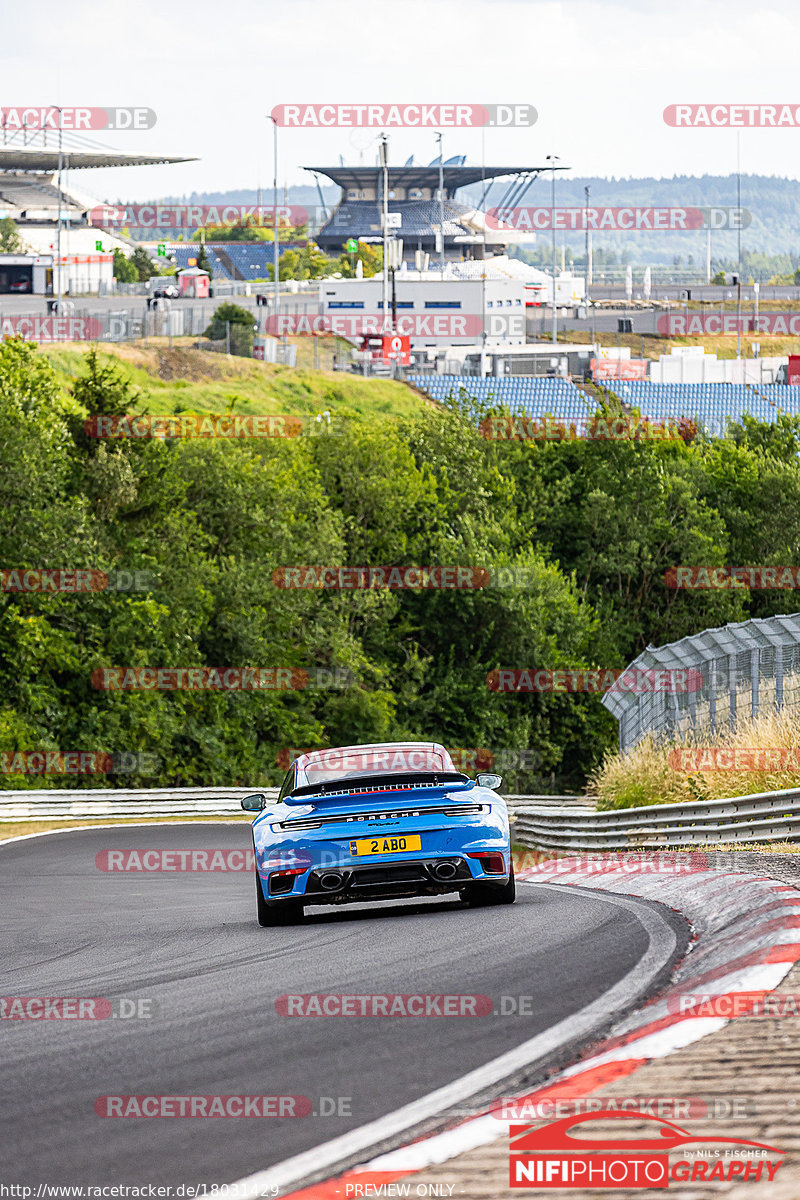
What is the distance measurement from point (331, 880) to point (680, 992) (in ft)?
12.6

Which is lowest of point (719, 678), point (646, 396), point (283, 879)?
point (283, 879)

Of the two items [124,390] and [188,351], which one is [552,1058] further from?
[188,351]

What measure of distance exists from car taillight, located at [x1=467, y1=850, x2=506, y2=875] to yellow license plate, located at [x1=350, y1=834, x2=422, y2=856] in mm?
410

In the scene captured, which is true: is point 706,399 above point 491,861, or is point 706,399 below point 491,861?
above

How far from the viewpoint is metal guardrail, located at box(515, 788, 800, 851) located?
13477 millimetres

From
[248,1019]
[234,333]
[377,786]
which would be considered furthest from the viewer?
[234,333]

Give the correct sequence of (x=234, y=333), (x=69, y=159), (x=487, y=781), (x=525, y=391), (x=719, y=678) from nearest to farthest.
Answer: (x=487, y=781) → (x=719, y=678) → (x=234, y=333) → (x=525, y=391) → (x=69, y=159)

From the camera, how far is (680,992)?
605 cm

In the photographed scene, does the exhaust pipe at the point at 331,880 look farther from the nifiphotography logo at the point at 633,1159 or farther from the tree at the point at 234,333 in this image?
the tree at the point at 234,333

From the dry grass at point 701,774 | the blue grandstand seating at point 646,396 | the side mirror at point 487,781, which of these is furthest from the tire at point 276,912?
the blue grandstand seating at point 646,396

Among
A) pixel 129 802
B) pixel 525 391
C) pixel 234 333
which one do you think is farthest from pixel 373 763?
pixel 525 391

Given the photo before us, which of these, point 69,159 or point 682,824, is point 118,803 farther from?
point 69,159

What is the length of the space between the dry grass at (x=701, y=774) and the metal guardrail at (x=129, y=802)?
5915mm

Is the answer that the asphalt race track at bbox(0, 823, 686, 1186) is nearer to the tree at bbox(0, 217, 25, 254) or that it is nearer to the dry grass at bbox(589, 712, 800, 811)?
the dry grass at bbox(589, 712, 800, 811)
